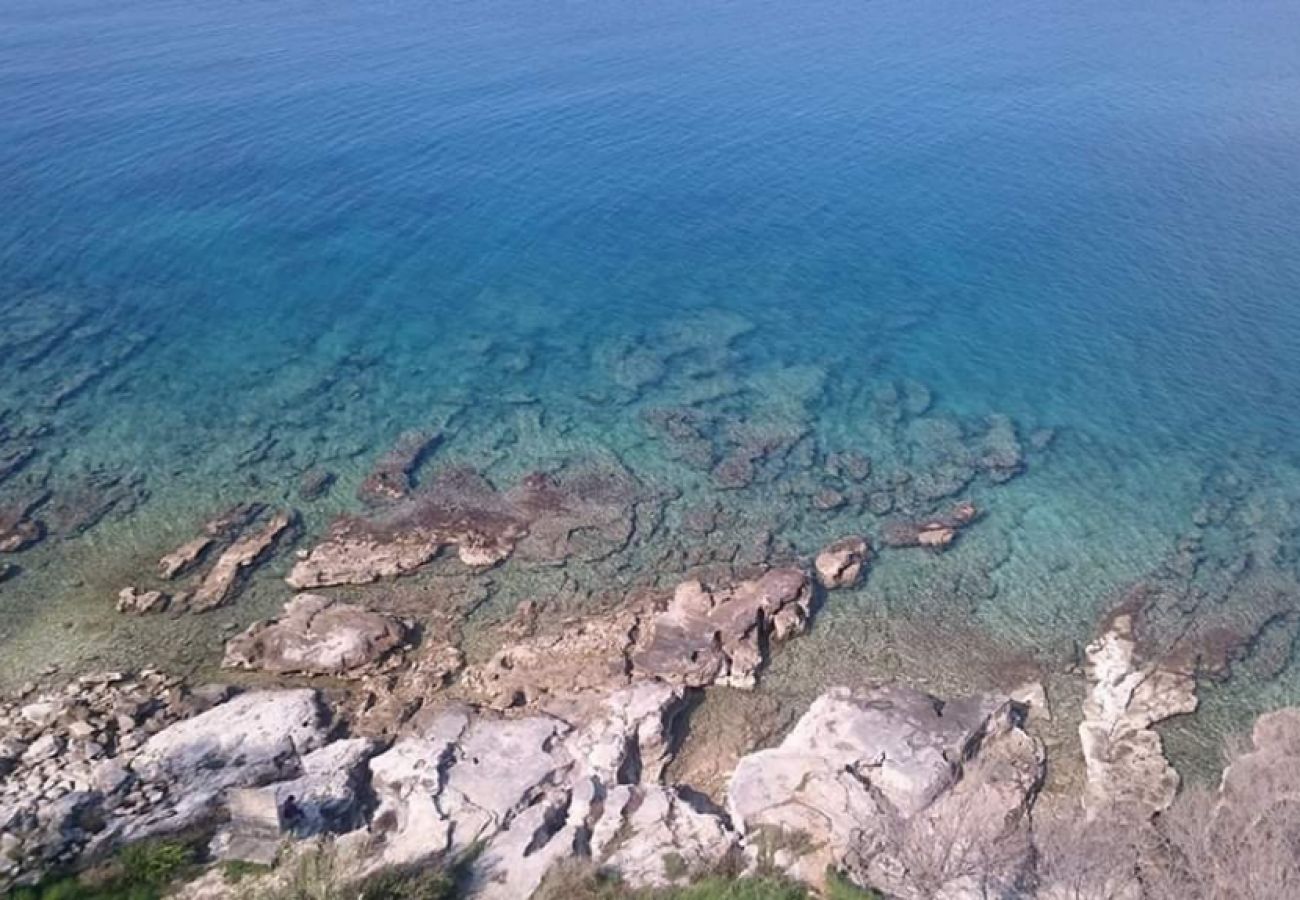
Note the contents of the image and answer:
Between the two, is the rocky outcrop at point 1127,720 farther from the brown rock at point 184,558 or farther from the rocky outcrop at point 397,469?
the brown rock at point 184,558

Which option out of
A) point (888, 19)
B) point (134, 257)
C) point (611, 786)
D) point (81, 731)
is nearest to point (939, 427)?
point (611, 786)

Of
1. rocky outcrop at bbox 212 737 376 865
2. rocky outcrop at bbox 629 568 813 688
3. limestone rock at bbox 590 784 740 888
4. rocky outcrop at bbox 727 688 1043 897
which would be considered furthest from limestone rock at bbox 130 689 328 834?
rocky outcrop at bbox 727 688 1043 897

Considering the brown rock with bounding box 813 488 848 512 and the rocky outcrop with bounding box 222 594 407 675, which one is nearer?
the rocky outcrop with bounding box 222 594 407 675

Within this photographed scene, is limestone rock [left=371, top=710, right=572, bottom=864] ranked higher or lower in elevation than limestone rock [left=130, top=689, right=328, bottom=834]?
lower

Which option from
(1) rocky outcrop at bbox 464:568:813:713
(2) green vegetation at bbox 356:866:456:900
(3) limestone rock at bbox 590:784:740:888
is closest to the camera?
(2) green vegetation at bbox 356:866:456:900

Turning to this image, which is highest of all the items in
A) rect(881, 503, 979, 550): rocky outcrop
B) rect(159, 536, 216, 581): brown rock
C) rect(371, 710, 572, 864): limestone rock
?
rect(159, 536, 216, 581): brown rock

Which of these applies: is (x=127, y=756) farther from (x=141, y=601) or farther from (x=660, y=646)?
(x=660, y=646)

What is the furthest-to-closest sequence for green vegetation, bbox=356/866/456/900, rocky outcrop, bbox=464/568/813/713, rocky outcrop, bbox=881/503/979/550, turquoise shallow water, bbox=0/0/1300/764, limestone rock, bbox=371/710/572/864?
1. turquoise shallow water, bbox=0/0/1300/764
2. rocky outcrop, bbox=881/503/979/550
3. rocky outcrop, bbox=464/568/813/713
4. limestone rock, bbox=371/710/572/864
5. green vegetation, bbox=356/866/456/900

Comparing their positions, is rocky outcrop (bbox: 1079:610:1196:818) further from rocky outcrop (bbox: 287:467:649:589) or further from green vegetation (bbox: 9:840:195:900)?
green vegetation (bbox: 9:840:195:900)
